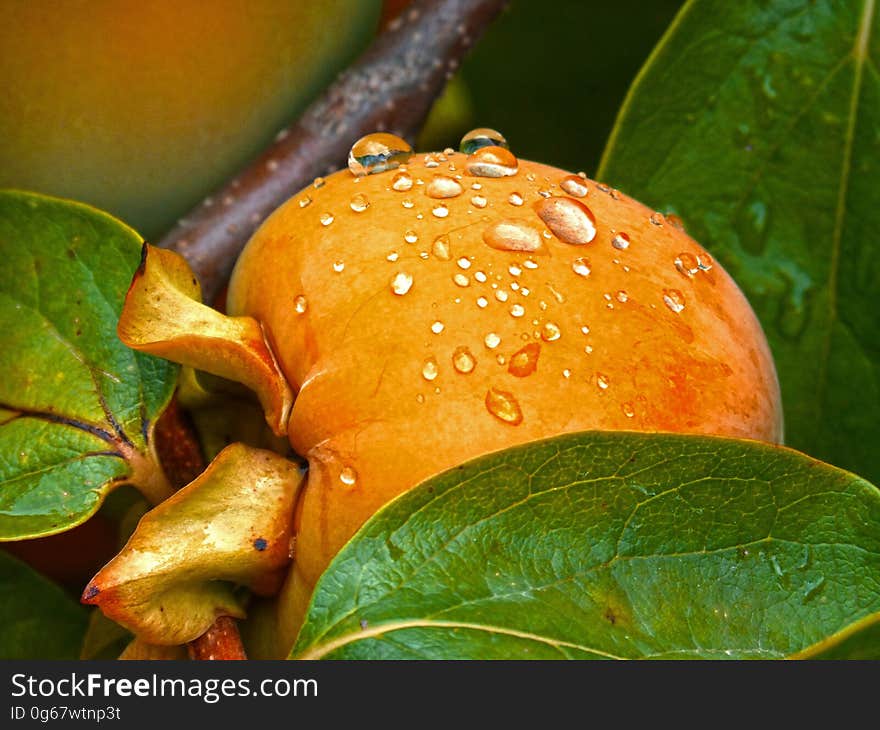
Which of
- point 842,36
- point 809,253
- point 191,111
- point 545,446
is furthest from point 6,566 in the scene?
point 842,36

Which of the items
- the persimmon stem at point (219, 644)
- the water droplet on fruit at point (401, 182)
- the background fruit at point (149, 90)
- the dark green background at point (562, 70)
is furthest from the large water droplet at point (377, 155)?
the dark green background at point (562, 70)

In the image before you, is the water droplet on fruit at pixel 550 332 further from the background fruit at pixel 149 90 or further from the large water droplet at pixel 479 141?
the background fruit at pixel 149 90

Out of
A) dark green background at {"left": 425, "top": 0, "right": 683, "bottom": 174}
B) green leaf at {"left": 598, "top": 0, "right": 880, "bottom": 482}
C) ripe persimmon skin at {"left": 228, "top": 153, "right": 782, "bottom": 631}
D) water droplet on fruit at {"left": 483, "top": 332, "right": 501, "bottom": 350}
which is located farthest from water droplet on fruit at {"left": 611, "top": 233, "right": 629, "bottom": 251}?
dark green background at {"left": 425, "top": 0, "right": 683, "bottom": 174}

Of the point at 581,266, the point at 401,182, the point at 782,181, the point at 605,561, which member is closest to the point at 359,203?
the point at 401,182

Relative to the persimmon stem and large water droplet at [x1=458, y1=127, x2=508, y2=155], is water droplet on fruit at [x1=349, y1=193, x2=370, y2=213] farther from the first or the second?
the persimmon stem

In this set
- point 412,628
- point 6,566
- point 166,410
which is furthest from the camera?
point 6,566

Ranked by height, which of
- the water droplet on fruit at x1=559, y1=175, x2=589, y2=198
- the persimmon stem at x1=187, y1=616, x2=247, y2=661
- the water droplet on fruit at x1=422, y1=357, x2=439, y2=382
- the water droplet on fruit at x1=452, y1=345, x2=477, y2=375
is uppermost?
the water droplet on fruit at x1=559, y1=175, x2=589, y2=198

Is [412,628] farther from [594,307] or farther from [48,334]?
[48,334]
